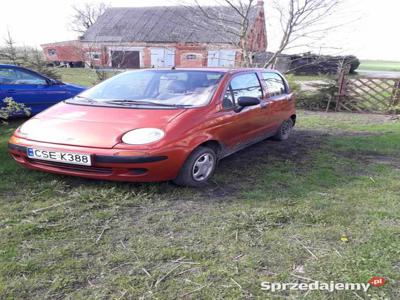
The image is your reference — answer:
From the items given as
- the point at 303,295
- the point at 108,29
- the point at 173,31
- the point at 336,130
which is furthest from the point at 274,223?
the point at 108,29

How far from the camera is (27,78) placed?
706 cm

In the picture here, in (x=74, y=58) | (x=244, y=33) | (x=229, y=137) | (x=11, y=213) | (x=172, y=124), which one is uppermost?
(x=244, y=33)

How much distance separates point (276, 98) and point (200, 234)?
3.49m

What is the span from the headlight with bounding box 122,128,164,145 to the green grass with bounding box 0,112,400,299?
0.56 m

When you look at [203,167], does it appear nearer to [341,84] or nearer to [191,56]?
[341,84]

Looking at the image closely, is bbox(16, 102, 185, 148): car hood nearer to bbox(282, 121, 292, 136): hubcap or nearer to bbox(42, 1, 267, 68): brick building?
bbox(282, 121, 292, 136): hubcap

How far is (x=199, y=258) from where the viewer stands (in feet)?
8.19

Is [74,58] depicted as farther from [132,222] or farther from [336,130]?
[132,222]

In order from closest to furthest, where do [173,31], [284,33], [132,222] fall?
[132,222] < [284,33] < [173,31]

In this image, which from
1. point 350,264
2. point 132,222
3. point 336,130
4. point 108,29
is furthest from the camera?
point 108,29

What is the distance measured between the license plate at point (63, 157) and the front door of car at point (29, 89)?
3.77 m

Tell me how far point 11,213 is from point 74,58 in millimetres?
39987

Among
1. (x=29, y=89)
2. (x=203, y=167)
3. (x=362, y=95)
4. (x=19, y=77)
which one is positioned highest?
(x=19, y=77)

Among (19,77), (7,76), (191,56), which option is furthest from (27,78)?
(191,56)
